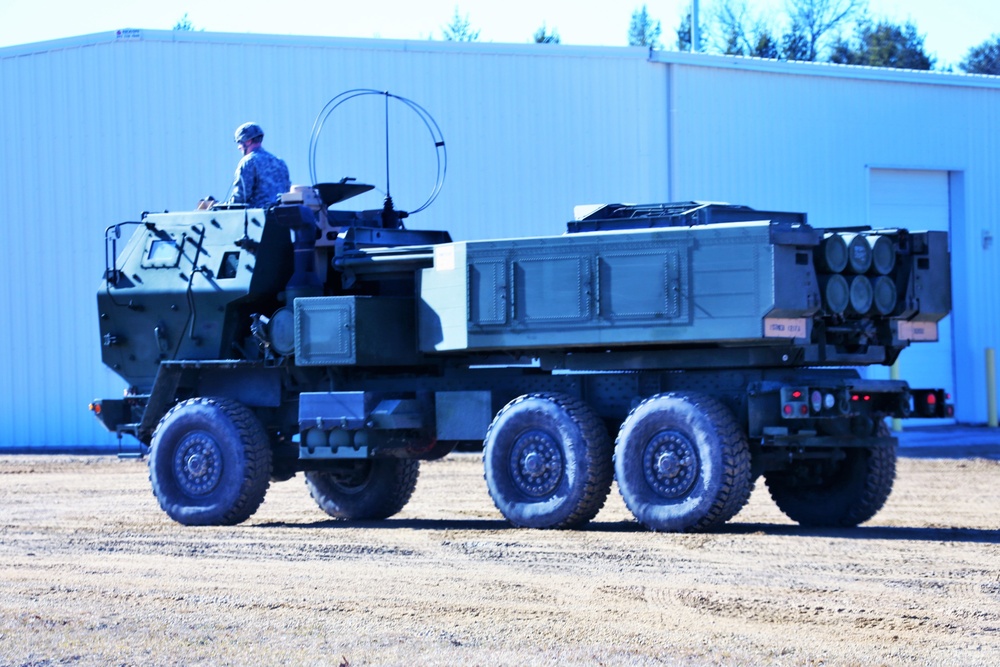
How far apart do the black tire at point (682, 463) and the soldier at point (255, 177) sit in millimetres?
4266

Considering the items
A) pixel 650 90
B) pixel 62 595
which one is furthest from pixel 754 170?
pixel 62 595

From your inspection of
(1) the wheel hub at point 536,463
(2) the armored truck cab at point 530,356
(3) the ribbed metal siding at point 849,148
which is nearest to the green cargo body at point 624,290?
(2) the armored truck cab at point 530,356

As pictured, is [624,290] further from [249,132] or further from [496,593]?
[249,132]

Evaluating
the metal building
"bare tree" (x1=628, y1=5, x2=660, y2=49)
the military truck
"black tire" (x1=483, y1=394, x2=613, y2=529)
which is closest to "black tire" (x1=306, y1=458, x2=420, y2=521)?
the military truck

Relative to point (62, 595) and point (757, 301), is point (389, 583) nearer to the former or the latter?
point (62, 595)

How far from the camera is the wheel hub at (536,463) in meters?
12.8

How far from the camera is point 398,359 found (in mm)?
13938

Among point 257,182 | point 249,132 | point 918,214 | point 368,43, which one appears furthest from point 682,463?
point 918,214

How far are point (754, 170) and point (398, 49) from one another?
600cm

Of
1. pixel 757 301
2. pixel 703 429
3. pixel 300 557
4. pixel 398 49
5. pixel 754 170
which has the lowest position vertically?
pixel 300 557

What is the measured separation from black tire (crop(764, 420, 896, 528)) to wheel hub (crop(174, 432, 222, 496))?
15.1ft

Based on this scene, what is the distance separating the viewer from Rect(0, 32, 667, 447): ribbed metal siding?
1019 inches

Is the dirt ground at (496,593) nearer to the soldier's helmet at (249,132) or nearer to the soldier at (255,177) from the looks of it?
the soldier at (255,177)

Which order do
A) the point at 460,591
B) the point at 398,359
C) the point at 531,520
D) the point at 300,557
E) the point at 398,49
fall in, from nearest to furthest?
1. the point at 460,591
2. the point at 300,557
3. the point at 531,520
4. the point at 398,359
5. the point at 398,49
